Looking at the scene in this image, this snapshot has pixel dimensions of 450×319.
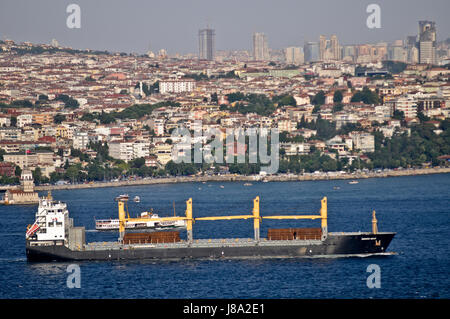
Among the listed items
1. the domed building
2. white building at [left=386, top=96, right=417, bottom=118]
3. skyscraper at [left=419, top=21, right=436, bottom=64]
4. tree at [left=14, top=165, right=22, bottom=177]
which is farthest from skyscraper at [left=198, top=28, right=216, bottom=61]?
the domed building

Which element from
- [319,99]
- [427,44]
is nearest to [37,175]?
[319,99]

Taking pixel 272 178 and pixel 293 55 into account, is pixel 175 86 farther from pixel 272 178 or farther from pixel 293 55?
pixel 293 55

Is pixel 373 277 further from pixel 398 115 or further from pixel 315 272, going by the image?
pixel 398 115

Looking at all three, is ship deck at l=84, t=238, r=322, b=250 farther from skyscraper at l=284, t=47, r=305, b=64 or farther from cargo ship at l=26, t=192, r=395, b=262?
skyscraper at l=284, t=47, r=305, b=64

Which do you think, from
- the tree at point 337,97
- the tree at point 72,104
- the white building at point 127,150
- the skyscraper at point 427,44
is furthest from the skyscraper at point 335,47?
the white building at point 127,150

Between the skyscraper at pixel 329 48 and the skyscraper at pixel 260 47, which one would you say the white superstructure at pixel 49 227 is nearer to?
the skyscraper at pixel 329 48
